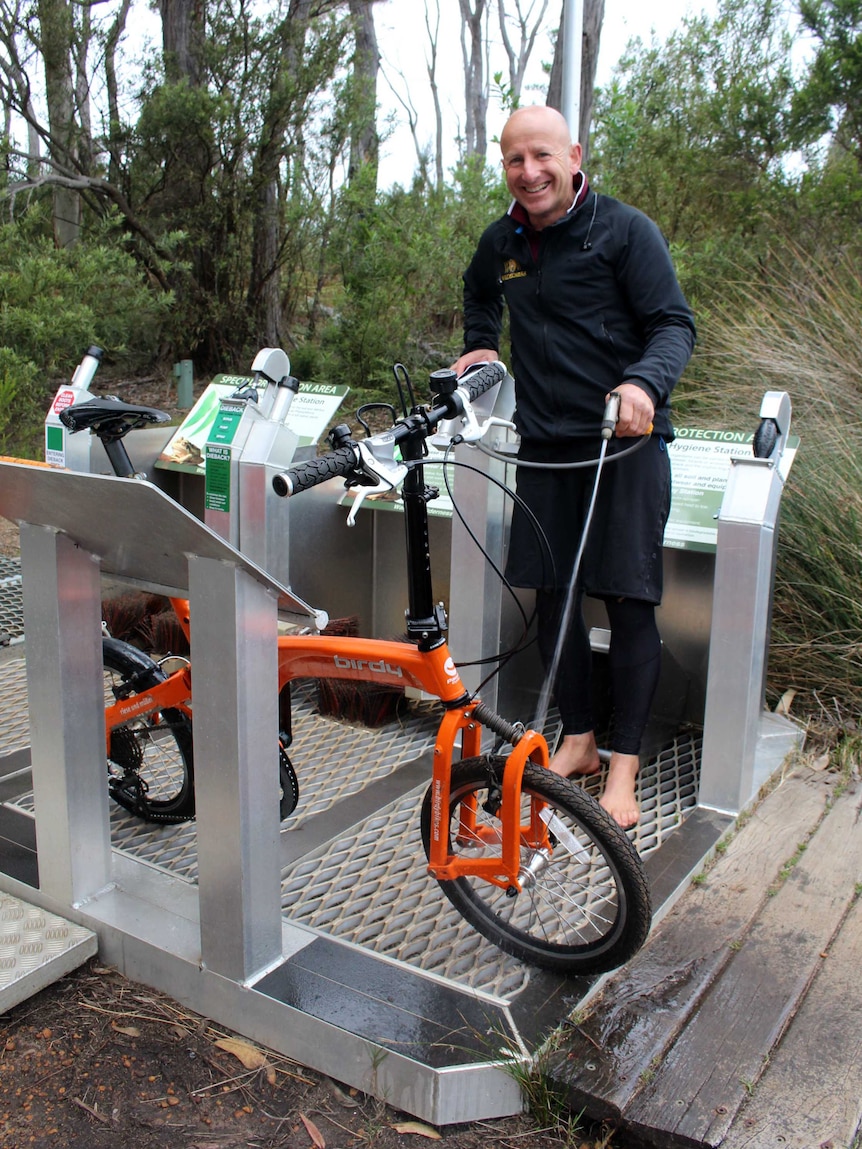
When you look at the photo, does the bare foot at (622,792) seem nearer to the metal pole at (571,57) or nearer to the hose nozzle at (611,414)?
the hose nozzle at (611,414)

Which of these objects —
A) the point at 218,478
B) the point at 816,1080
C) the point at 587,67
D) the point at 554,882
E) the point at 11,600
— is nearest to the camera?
the point at 816,1080

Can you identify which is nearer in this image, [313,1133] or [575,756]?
[313,1133]

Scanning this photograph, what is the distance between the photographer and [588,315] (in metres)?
2.80

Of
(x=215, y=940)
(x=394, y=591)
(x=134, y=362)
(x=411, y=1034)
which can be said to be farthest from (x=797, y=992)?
(x=134, y=362)

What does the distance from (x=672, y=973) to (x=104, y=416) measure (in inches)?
81.2

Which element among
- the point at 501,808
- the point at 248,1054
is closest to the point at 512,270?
the point at 501,808

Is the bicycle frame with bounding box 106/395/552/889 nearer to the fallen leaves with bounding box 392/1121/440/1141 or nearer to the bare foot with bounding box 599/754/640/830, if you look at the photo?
the fallen leaves with bounding box 392/1121/440/1141

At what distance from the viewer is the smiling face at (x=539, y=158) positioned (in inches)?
104

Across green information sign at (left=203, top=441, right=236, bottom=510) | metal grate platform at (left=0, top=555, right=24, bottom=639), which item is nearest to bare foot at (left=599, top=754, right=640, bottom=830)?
green information sign at (left=203, top=441, right=236, bottom=510)

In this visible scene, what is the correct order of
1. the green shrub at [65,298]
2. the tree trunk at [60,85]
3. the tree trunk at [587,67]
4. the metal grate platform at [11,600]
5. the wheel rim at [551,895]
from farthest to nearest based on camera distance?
the tree trunk at [60,85], the tree trunk at [587,67], the green shrub at [65,298], the metal grate platform at [11,600], the wheel rim at [551,895]

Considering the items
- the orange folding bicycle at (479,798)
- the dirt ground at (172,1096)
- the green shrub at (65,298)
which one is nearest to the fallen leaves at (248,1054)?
the dirt ground at (172,1096)

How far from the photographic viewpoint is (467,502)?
10.9 feet

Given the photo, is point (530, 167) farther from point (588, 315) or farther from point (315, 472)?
point (315, 472)

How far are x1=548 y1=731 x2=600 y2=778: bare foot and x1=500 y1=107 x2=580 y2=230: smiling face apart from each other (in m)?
1.59
